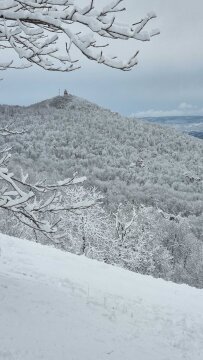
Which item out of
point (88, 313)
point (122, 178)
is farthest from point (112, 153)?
point (88, 313)

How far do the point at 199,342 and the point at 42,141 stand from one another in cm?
14360

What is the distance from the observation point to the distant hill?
98.0m

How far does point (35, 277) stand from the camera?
35.0 feet

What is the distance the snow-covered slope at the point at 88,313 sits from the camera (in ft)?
23.4

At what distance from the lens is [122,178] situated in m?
118

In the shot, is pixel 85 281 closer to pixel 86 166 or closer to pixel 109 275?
pixel 109 275

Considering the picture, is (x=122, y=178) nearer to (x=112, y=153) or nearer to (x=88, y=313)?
(x=112, y=153)

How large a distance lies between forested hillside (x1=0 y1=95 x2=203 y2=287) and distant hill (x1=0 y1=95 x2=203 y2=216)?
0.77 feet

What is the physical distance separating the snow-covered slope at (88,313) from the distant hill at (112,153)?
191 ft

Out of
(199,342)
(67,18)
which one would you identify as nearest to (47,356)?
(199,342)

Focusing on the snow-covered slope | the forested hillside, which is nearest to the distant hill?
the forested hillside

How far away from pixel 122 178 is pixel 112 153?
104ft

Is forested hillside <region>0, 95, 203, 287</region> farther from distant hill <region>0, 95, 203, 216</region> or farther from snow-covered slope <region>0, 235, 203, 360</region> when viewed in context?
snow-covered slope <region>0, 235, 203, 360</region>

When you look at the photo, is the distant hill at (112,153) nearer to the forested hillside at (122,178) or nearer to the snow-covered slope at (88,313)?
the forested hillside at (122,178)
